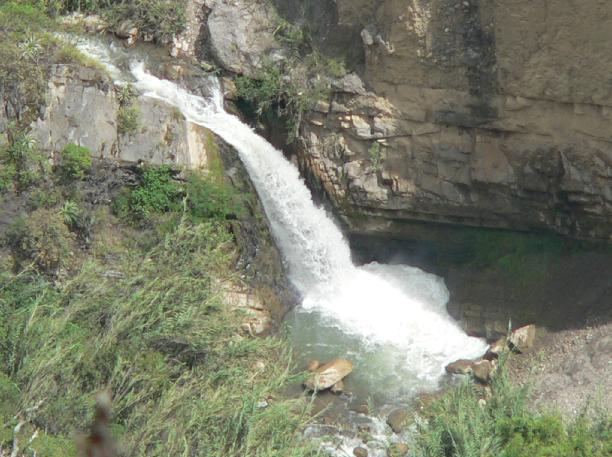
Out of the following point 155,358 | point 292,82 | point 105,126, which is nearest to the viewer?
point 155,358

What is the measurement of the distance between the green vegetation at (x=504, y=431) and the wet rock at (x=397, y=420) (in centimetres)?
163

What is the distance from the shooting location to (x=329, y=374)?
16.4 metres

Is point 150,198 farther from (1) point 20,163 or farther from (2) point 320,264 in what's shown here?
(2) point 320,264

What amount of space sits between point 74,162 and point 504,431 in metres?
9.69

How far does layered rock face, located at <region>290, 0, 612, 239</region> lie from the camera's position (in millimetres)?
16359

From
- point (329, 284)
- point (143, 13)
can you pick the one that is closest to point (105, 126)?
point (143, 13)

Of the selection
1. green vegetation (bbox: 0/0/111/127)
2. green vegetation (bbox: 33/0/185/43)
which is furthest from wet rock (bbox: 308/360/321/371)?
green vegetation (bbox: 33/0/185/43)

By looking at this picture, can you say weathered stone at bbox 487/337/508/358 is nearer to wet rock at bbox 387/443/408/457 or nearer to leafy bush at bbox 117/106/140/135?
wet rock at bbox 387/443/408/457

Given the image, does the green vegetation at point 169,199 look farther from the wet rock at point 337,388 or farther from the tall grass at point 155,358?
the wet rock at point 337,388

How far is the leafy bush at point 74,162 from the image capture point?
17094 mm

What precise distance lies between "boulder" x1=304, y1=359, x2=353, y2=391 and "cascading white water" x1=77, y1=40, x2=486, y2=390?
126 cm

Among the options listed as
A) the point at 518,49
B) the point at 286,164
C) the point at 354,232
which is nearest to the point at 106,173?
the point at 286,164

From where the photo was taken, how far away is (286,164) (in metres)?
19.5

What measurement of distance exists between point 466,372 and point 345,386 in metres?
2.34
